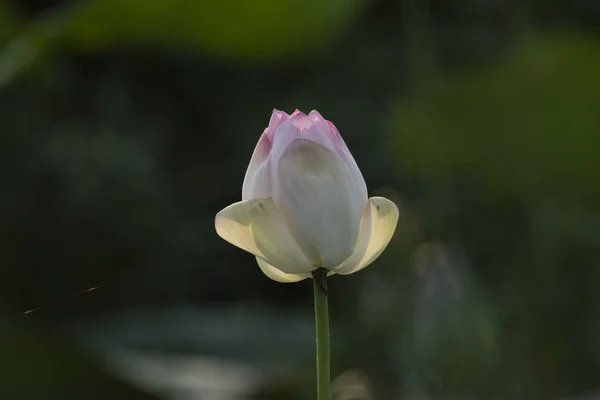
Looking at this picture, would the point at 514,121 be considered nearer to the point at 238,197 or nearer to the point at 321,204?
the point at 321,204

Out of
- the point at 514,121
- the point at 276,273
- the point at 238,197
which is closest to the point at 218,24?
the point at 514,121

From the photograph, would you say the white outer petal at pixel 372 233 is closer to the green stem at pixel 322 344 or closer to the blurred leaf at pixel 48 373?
the green stem at pixel 322 344

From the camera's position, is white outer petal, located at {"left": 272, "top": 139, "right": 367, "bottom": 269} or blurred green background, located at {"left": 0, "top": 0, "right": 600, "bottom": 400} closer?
white outer petal, located at {"left": 272, "top": 139, "right": 367, "bottom": 269}

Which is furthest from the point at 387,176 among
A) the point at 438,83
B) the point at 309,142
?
the point at 309,142

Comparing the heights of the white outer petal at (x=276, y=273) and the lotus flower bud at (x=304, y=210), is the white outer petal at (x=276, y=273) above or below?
below

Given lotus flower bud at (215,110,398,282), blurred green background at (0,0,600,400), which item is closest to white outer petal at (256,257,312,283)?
lotus flower bud at (215,110,398,282)

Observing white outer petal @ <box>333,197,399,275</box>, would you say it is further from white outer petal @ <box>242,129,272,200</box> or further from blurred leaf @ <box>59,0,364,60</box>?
blurred leaf @ <box>59,0,364,60</box>

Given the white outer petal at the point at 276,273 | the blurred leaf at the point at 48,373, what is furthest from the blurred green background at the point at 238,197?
the white outer petal at the point at 276,273
